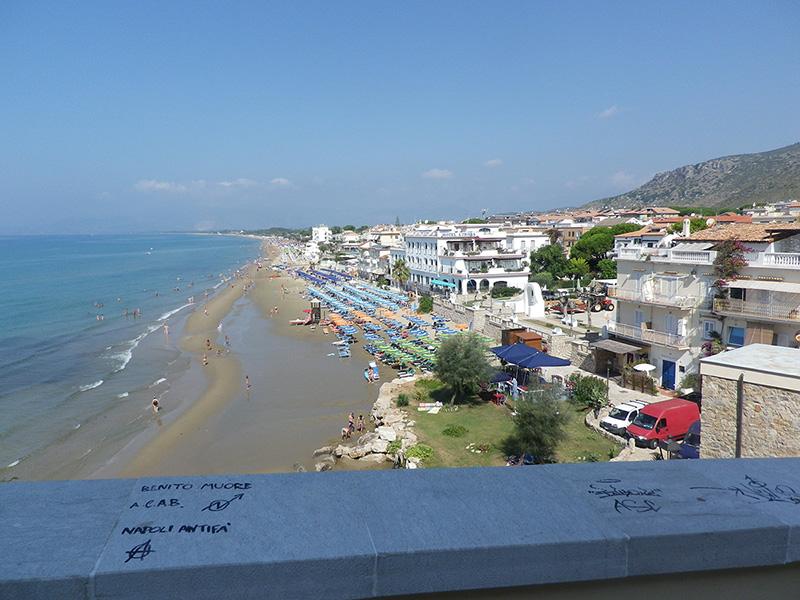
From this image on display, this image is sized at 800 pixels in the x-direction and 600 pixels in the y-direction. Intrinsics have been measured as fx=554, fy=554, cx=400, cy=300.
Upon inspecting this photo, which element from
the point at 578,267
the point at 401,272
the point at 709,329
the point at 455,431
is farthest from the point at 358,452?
the point at 401,272

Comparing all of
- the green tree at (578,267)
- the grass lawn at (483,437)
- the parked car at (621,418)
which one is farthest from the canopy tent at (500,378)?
the green tree at (578,267)

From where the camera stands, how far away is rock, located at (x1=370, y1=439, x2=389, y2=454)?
56.4 feet

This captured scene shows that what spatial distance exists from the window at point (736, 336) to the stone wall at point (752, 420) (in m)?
11.2

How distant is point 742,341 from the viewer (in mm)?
18156

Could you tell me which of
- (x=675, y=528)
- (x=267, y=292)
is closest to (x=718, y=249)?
(x=675, y=528)

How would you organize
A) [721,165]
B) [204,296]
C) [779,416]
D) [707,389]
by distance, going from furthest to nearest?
[721,165] < [204,296] < [707,389] < [779,416]

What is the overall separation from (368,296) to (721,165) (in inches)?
6522

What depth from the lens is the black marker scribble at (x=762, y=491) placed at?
2.25 m

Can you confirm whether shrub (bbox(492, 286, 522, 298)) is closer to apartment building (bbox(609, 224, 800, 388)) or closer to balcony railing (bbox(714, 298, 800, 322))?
apartment building (bbox(609, 224, 800, 388))

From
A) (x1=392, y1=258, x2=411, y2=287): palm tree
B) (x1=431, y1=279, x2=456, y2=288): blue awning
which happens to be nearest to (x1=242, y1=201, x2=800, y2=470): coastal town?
(x1=431, y1=279, x2=456, y2=288): blue awning

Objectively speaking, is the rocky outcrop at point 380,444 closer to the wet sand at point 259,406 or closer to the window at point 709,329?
the wet sand at point 259,406

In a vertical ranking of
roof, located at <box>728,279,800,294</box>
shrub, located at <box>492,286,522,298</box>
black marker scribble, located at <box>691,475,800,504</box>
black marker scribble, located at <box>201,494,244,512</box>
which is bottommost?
shrub, located at <box>492,286,522,298</box>

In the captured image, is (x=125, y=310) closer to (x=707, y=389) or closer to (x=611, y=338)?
(x=611, y=338)

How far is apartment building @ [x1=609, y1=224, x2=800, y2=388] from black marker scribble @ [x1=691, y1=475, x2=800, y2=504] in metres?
17.4
